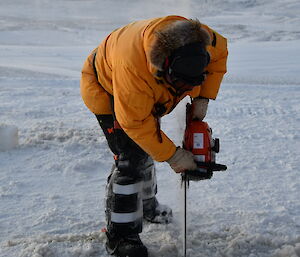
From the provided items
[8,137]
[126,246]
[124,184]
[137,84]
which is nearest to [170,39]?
[137,84]

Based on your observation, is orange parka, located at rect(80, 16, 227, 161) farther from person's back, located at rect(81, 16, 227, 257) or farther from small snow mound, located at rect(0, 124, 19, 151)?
small snow mound, located at rect(0, 124, 19, 151)

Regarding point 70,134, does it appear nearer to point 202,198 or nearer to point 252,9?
point 202,198

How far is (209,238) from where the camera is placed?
2.61 m

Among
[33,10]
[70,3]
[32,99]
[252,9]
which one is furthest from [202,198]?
[70,3]

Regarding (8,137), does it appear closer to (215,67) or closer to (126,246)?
(126,246)

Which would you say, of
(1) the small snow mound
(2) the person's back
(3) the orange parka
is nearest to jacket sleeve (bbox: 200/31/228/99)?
(2) the person's back

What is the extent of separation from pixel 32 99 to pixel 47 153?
1887mm

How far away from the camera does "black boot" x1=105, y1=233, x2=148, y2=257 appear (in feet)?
7.72

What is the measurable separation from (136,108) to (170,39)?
330 millimetres

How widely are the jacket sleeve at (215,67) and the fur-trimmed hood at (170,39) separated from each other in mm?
497

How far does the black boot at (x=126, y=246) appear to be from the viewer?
235 cm

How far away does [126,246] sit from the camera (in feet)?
7.76

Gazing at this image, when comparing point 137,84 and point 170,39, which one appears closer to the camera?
point 170,39

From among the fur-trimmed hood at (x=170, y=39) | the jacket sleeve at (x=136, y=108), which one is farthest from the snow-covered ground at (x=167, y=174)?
the fur-trimmed hood at (x=170, y=39)
